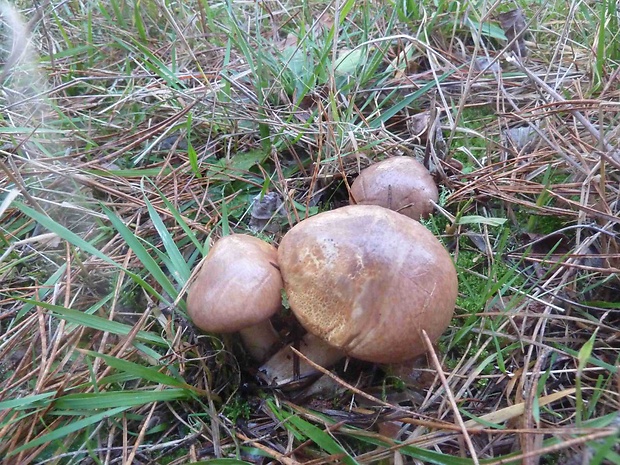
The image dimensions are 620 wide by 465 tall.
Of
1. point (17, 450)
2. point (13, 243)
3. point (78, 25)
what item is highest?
point (78, 25)

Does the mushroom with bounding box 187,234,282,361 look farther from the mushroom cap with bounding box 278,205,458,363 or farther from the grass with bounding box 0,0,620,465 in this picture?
the grass with bounding box 0,0,620,465

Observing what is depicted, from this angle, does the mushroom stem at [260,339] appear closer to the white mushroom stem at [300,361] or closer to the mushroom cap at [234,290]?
the white mushroom stem at [300,361]

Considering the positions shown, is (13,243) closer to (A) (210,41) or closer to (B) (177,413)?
(B) (177,413)

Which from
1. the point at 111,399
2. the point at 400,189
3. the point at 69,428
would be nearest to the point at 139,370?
the point at 111,399

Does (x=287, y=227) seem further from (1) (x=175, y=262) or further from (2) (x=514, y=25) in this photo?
(2) (x=514, y=25)

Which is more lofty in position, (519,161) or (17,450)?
(17,450)

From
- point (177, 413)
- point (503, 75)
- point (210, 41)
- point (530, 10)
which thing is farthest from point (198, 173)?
point (530, 10)

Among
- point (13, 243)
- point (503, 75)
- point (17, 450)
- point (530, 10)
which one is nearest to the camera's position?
point (17, 450)

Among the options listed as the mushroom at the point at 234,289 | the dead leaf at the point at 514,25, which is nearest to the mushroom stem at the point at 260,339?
the mushroom at the point at 234,289
